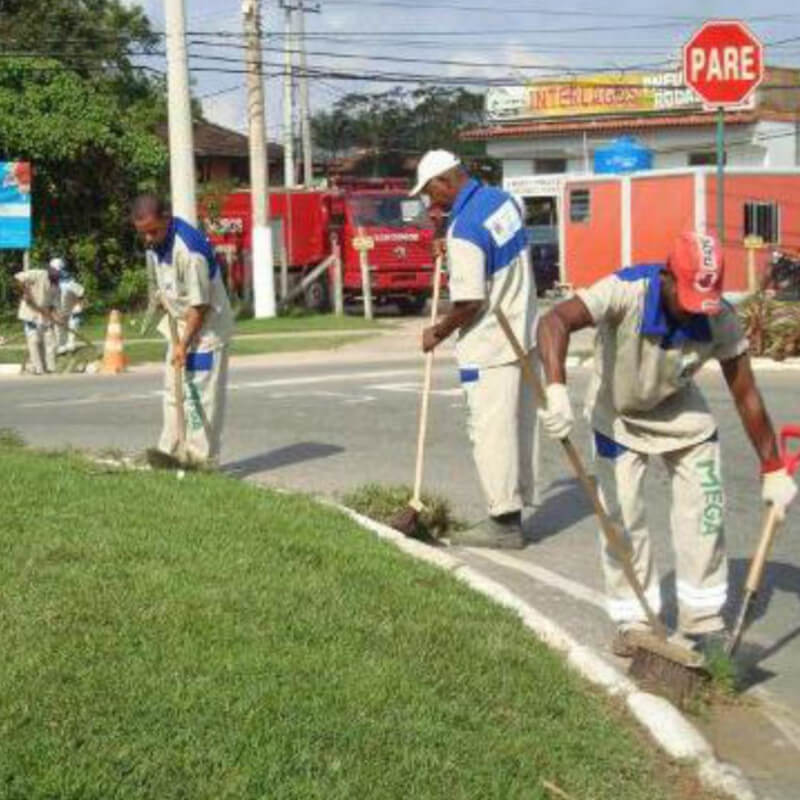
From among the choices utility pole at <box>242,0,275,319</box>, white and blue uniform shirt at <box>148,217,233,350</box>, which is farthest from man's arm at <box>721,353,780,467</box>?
utility pole at <box>242,0,275,319</box>

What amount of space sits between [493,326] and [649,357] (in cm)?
230

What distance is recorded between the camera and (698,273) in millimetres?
5129

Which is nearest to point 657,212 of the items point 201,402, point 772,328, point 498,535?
point 772,328

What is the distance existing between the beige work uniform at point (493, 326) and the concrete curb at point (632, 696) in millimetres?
856

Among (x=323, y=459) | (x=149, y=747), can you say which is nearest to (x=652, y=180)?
(x=323, y=459)

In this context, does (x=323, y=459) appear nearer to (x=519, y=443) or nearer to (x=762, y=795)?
(x=519, y=443)

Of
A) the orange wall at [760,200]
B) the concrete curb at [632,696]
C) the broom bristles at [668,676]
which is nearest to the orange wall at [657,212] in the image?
the orange wall at [760,200]

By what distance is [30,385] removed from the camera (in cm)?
1880

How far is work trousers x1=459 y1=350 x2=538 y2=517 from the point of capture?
7.68 m

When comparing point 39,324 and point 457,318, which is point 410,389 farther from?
point 457,318

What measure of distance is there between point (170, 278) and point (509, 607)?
375 centimetres

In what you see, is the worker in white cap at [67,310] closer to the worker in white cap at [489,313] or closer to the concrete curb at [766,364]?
the concrete curb at [766,364]

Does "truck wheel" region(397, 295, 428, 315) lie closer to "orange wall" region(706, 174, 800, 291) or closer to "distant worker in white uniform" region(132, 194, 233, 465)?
"orange wall" region(706, 174, 800, 291)

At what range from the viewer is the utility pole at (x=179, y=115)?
25.9 meters
